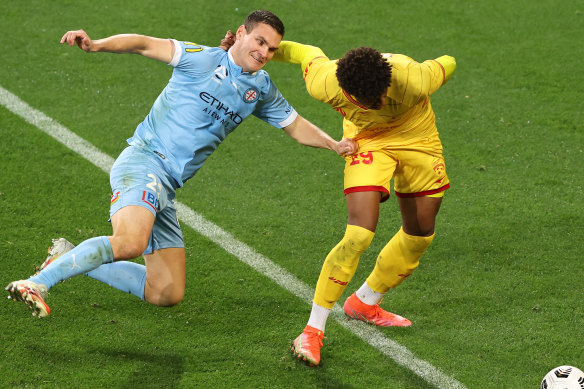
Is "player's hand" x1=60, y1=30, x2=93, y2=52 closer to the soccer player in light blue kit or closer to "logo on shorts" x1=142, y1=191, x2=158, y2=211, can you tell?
the soccer player in light blue kit

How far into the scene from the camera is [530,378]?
4.84 m

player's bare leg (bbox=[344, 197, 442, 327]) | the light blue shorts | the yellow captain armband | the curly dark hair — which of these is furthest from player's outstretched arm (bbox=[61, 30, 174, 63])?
player's bare leg (bbox=[344, 197, 442, 327])

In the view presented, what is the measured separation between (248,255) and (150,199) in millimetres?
1593

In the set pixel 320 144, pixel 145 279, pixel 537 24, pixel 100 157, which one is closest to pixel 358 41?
pixel 537 24

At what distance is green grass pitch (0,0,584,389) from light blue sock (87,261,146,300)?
0.76ft

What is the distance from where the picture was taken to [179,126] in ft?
16.3

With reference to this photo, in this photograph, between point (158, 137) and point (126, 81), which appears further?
point (126, 81)

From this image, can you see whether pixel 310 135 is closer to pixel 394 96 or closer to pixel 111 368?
pixel 394 96

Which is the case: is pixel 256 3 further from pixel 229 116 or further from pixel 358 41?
pixel 229 116

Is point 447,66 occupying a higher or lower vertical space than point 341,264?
higher

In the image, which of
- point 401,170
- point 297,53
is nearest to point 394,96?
point 401,170

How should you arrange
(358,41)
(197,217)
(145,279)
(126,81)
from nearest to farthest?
(145,279) → (197,217) → (126,81) → (358,41)

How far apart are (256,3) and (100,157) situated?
3.48 meters

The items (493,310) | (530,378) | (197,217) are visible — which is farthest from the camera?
(197,217)
